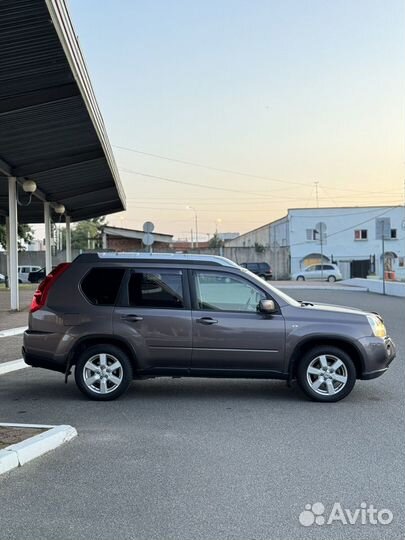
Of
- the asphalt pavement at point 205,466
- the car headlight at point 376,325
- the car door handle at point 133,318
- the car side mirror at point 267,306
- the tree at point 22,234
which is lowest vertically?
the asphalt pavement at point 205,466

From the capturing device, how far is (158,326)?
679cm

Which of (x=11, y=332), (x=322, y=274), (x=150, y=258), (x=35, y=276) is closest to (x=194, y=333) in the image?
(x=150, y=258)

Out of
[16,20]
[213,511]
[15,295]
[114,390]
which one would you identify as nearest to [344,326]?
[114,390]

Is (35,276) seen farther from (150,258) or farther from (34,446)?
(34,446)

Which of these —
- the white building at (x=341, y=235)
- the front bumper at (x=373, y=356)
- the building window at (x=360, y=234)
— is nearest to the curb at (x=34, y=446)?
the front bumper at (x=373, y=356)

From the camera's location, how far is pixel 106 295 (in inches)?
275

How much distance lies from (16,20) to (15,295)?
10.9 metres

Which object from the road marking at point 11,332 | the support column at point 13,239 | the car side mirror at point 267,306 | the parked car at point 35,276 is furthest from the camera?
the parked car at point 35,276

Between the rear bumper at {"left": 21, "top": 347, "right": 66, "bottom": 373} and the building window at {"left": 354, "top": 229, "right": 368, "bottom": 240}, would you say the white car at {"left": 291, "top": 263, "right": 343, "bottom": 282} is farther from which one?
the rear bumper at {"left": 21, "top": 347, "right": 66, "bottom": 373}

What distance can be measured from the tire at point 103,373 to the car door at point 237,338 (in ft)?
2.83

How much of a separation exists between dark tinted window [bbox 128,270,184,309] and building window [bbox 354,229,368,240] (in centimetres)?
5188

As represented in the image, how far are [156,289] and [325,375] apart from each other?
2.30m

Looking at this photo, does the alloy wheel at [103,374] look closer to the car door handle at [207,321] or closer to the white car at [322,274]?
the car door handle at [207,321]

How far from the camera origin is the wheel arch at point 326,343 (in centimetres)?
673
